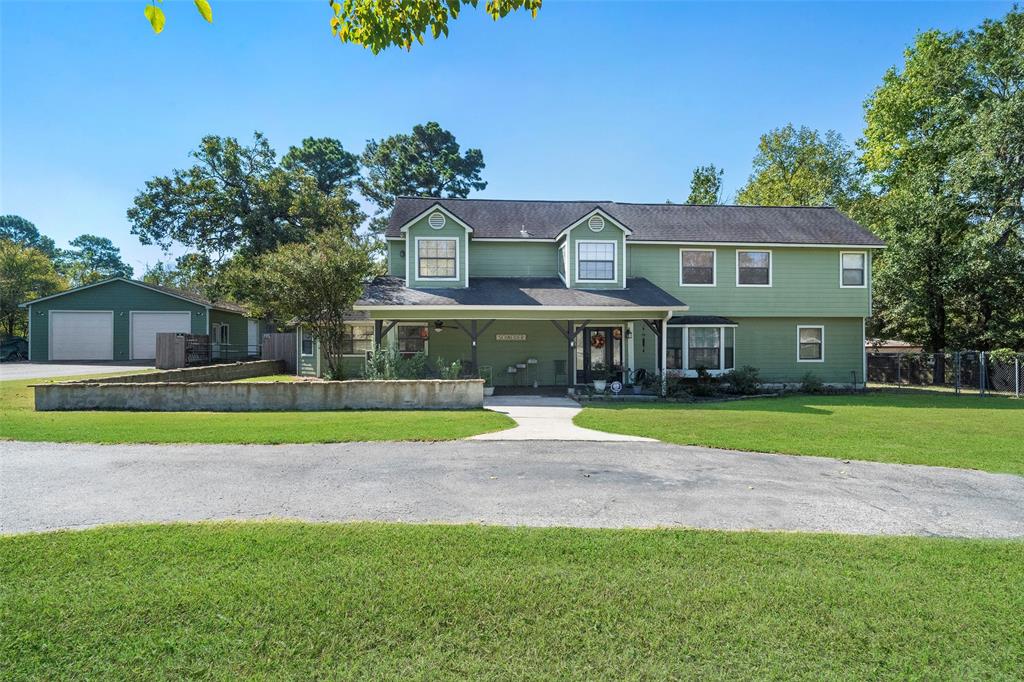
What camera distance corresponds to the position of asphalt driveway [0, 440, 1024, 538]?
16.1 ft

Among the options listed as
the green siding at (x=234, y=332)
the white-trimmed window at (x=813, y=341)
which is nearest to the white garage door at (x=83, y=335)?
the green siding at (x=234, y=332)

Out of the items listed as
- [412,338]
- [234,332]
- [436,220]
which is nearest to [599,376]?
[412,338]

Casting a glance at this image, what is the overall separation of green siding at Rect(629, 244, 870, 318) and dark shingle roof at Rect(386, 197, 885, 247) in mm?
575

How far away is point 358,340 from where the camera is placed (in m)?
19.9

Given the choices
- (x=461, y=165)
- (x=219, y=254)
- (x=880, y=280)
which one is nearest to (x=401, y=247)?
(x=219, y=254)

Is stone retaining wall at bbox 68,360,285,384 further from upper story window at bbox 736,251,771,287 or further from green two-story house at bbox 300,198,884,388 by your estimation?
upper story window at bbox 736,251,771,287

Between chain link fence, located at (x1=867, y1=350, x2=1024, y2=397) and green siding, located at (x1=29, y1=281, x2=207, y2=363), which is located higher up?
green siding, located at (x1=29, y1=281, x2=207, y2=363)

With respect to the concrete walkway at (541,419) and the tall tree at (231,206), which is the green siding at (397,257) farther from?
the tall tree at (231,206)

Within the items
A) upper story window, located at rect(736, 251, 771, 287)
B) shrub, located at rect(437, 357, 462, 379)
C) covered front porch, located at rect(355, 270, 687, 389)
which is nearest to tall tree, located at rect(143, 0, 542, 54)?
shrub, located at rect(437, 357, 462, 379)

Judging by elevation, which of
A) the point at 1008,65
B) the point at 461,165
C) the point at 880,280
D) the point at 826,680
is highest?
the point at 461,165

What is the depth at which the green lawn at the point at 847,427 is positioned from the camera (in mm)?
7984

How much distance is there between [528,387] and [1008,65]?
86.1 ft

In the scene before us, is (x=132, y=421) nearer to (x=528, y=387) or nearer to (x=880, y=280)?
(x=528, y=387)

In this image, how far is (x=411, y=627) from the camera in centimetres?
302
